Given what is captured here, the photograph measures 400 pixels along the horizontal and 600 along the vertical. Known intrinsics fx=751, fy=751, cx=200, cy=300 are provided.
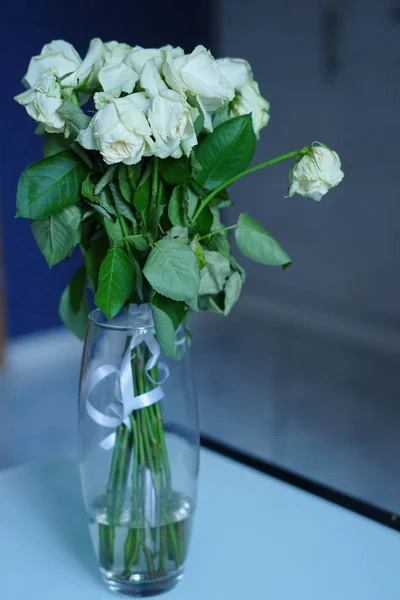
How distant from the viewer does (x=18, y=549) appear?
783mm

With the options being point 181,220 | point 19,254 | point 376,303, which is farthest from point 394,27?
point 181,220

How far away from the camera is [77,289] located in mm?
772

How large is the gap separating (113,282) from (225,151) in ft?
0.51

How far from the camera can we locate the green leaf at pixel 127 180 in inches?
25.4

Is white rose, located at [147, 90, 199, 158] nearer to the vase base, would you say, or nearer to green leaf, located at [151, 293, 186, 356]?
green leaf, located at [151, 293, 186, 356]

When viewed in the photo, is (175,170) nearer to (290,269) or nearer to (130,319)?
(130,319)

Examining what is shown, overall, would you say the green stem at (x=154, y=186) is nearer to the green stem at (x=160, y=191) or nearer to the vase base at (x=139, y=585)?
the green stem at (x=160, y=191)

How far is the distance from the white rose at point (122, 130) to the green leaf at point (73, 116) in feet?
0.10

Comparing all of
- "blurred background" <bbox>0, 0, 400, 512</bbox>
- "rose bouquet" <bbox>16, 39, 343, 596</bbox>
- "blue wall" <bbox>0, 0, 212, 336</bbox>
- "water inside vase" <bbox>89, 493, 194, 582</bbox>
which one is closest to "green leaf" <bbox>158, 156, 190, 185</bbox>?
"rose bouquet" <bbox>16, 39, 343, 596</bbox>

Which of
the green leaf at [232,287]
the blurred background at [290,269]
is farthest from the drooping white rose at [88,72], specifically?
the blurred background at [290,269]

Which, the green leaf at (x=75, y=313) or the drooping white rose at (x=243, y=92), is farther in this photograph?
the green leaf at (x=75, y=313)

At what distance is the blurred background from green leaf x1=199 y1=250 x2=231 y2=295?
5.16 ft

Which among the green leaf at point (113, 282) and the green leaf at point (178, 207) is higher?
the green leaf at point (178, 207)

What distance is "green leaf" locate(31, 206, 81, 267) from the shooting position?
66cm
